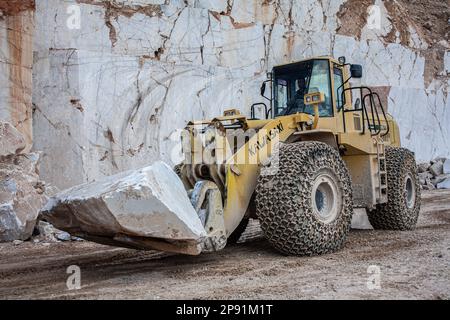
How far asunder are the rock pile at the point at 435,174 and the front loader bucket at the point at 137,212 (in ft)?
40.6

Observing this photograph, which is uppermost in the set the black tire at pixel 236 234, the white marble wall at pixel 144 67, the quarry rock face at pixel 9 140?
the white marble wall at pixel 144 67

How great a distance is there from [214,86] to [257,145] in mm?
7193

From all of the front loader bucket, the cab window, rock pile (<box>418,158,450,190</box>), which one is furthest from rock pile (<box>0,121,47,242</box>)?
rock pile (<box>418,158,450,190</box>)

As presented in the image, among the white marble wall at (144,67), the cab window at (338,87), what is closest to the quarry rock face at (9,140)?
the white marble wall at (144,67)

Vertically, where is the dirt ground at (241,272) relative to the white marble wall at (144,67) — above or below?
below

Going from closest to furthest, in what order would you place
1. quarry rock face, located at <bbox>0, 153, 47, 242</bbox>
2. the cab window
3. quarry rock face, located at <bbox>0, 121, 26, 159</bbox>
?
the cab window, quarry rock face, located at <bbox>0, 153, 47, 242</bbox>, quarry rock face, located at <bbox>0, 121, 26, 159</bbox>

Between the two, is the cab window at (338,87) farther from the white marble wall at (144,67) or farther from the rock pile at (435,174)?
the rock pile at (435,174)

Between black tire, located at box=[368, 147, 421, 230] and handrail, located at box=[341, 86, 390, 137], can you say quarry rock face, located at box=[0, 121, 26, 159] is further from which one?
black tire, located at box=[368, 147, 421, 230]

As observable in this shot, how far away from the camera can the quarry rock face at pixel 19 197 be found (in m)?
8.01

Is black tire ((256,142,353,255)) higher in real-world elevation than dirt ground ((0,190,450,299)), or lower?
higher

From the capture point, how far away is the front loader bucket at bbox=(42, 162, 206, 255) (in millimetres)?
4590

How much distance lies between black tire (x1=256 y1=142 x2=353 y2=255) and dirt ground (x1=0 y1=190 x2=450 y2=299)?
7.2 inches

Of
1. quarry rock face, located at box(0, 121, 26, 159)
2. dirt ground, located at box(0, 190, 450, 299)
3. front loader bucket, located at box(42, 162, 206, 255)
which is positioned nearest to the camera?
dirt ground, located at box(0, 190, 450, 299)

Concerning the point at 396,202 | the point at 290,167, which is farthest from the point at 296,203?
the point at 396,202
